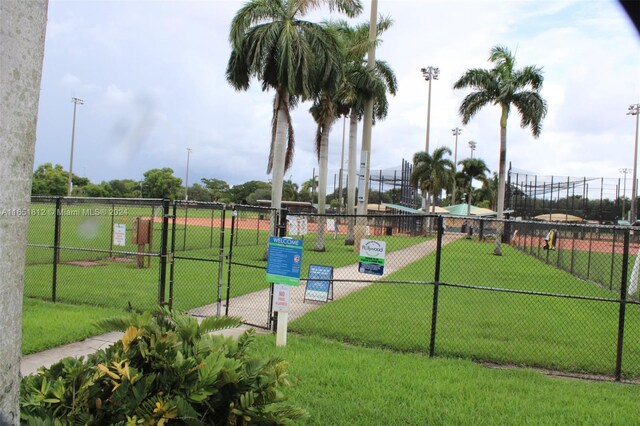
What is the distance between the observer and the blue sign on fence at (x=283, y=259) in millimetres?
6770

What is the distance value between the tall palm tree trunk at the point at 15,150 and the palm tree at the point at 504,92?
26888 mm

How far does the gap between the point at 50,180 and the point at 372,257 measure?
71.7 m

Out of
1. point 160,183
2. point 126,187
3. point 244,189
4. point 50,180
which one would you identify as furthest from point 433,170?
point 244,189

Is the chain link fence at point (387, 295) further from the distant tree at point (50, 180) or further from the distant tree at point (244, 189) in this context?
the distant tree at point (244, 189)

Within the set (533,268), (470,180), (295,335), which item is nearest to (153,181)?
(470,180)

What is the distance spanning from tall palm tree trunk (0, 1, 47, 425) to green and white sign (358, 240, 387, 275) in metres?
4.98

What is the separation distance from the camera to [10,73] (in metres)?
2.31

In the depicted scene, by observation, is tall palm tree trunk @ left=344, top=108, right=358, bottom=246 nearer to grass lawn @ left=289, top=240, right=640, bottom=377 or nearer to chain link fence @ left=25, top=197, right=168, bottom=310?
chain link fence @ left=25, top=197, right=168, bottom=310

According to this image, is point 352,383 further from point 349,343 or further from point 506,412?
point 349,343

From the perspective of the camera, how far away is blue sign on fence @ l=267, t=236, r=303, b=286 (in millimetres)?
6770

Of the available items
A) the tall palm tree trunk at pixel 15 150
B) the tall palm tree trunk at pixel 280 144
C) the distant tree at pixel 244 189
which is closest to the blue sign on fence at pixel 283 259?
the tall palm tree trunk at pixel 15 150

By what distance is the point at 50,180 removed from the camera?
67812mm

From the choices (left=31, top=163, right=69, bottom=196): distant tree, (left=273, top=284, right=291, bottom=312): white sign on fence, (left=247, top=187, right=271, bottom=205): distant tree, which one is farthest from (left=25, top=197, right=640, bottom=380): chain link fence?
(left=247, top=187, right=271, bottom=205): distant tree

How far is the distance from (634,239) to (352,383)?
1265 cm
